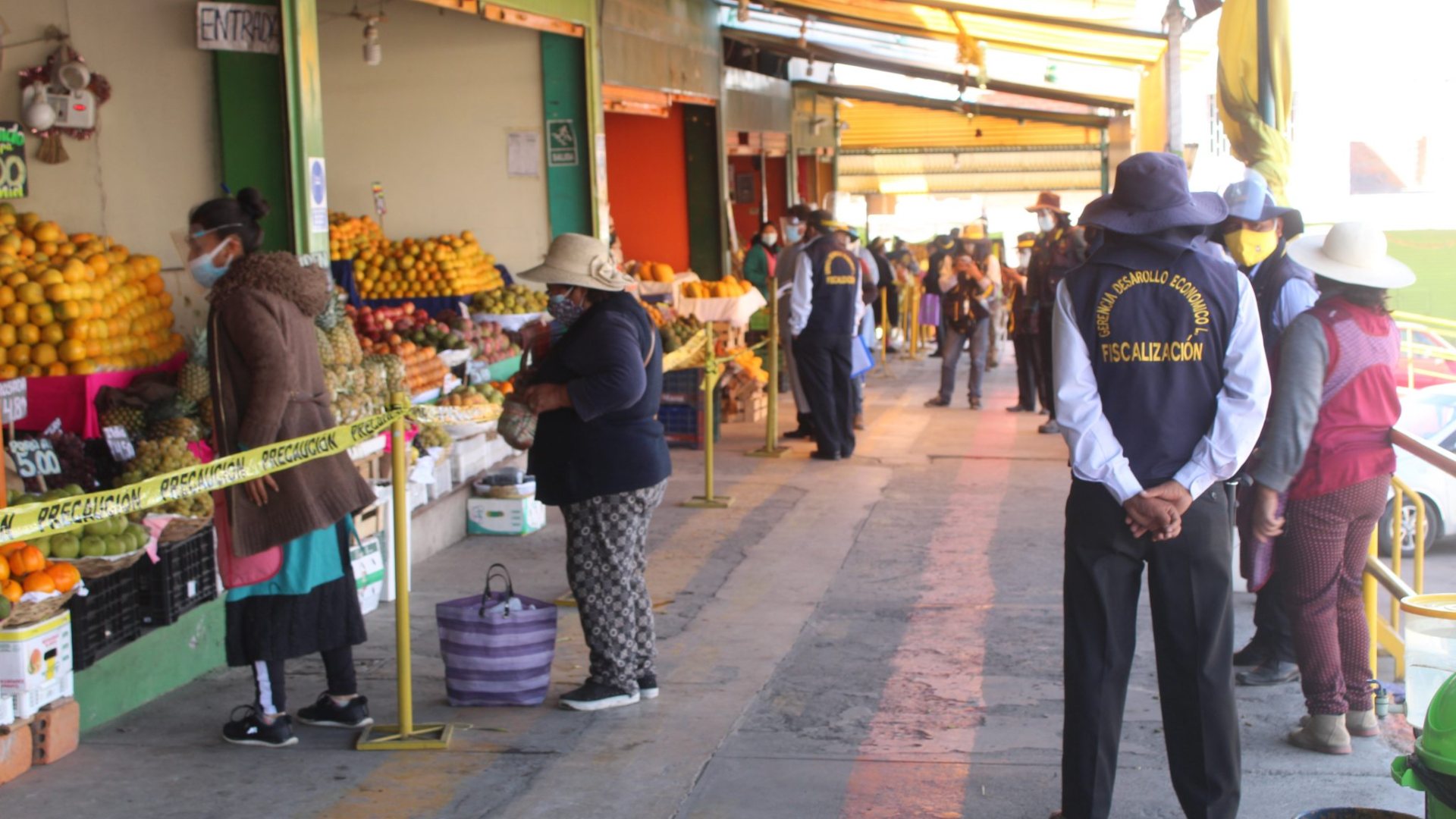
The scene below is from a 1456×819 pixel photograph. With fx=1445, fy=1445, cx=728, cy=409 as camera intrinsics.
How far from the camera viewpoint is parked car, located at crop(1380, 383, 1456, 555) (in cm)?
901

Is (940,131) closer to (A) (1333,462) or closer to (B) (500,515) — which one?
Result: (B) (500,515)

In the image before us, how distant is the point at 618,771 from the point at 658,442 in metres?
1.30

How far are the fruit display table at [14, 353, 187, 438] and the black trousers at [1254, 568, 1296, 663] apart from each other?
5.54 meters

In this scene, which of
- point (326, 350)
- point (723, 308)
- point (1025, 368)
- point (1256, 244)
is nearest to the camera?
point (1256, 244)

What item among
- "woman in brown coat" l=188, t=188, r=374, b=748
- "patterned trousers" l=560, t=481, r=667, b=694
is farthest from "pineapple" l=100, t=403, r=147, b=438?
"patterned trousers" l=560, t=481, r=667, b=694

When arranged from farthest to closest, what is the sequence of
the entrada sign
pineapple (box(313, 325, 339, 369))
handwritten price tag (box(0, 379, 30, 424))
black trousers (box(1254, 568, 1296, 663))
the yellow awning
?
the yellow awning < the entrada sign < pineapple (box(313, 325, 339, 369)) < handwritten price tag (box(0, 379, 30, 424)) < black trousers (box(1254, 568, 1296, 663))

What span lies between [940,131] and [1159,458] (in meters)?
29.5

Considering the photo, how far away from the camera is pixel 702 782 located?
4.89 meters

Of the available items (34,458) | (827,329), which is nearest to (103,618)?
(34,458)

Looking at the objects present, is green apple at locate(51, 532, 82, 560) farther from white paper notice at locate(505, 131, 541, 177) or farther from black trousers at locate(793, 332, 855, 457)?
white paper notice at locate(505, 131, 541, 177)

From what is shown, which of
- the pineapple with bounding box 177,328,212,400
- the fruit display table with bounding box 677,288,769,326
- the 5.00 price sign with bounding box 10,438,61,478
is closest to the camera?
the 5.00 price sign with bounding box 10,438,61,478

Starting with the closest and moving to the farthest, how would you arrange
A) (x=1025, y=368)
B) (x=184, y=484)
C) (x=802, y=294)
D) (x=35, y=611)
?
(x=184, y=484) < (x=35, y=611) < (x=802, y=294) < (x=1025, y=368)

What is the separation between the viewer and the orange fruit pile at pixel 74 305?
23.7 ft

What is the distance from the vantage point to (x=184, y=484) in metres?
4.53
